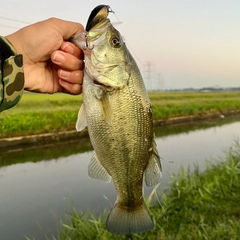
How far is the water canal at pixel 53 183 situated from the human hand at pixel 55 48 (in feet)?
6.22

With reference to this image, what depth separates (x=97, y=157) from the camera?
2047 millimetres

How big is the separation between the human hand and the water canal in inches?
74.6

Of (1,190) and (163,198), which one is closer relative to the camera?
(163,198)

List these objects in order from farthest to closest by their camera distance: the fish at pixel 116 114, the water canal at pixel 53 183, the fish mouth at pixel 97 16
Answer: the water canal at pixel 53 183 → the fish at pixel 116 114 → the fish mouth at pixel 97 16

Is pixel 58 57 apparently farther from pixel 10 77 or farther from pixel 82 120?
pixel 82 120

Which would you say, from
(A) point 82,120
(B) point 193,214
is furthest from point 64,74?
(B) point 193,214

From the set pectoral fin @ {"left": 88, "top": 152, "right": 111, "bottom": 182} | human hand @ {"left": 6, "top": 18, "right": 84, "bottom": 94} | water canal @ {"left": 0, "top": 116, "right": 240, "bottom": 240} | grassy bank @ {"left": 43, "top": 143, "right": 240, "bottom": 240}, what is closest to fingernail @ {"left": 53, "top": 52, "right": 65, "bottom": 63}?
human hand @ {"left": 6, "top": 18, "right": 84, "bottom": 94}

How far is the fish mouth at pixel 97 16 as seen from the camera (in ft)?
5.83

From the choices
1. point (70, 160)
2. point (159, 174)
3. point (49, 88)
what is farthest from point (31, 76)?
point (70, 160)

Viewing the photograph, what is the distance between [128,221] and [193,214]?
4.24 m

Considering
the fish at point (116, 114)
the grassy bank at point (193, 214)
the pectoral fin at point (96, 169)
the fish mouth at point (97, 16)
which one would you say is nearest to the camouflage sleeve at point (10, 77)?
the fish at point (116, 114)

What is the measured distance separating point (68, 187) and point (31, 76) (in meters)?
7.78

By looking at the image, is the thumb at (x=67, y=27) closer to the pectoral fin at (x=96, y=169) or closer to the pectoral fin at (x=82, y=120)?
the pectoral fin at (x=82, y=120)

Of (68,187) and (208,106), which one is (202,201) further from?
(208,106)
